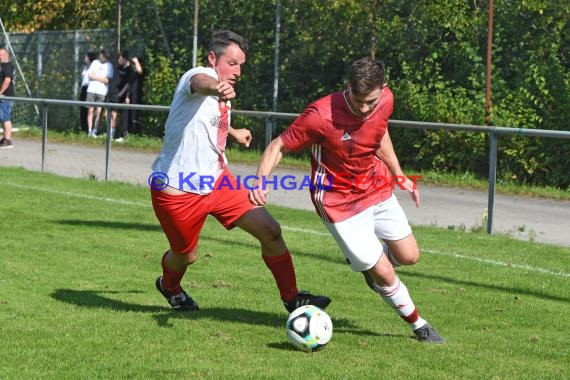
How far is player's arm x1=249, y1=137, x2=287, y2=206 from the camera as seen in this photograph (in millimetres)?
7609

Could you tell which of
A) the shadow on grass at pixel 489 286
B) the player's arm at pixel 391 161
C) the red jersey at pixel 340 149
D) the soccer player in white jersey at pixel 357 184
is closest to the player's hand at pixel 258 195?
the soccer player in white jersey at pixel 357 184

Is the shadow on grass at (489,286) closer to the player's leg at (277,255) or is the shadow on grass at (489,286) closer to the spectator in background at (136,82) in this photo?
the player's leg at (277,255)

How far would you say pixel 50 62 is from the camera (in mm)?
31453

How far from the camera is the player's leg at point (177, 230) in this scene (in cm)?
855

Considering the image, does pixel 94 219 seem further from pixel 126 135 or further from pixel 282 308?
pixel 126 135

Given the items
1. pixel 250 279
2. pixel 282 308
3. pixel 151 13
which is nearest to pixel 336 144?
pixel 282 308

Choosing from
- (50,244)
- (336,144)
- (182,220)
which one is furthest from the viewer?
(50,244)

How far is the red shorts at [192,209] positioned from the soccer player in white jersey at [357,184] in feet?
2.45

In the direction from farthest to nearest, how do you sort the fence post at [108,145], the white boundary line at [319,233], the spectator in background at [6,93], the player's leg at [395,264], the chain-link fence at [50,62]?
the chain-link fence at [50,62] < the spectator in background at [6,93] < the fence post at [108,145] < the white boundary line at [319,233] < the player's leg at [395,264]

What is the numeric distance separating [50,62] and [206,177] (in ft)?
77.9

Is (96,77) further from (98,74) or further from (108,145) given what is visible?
(108,145)

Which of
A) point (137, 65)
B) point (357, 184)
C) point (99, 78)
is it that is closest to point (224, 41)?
point (357, 184)

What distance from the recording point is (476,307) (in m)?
9.48

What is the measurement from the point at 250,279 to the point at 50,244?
8.60 ft
